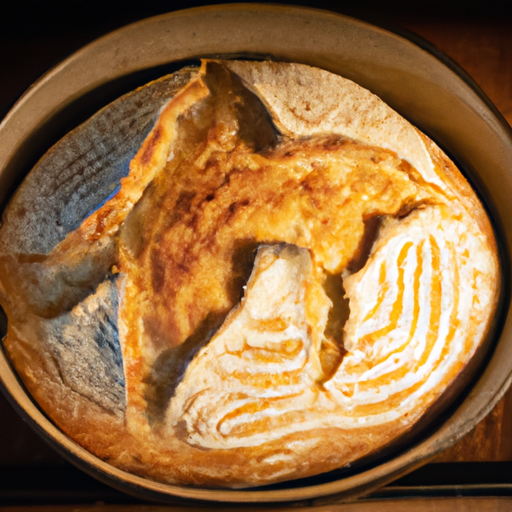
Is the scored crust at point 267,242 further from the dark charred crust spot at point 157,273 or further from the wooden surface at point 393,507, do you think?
the wooden surface at point 393,507

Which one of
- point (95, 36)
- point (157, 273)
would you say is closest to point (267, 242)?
point (157, 273)

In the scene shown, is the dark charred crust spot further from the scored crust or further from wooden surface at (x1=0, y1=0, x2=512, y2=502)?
wooden surface at (x1=0, y1=0, x2=512, y2=502)

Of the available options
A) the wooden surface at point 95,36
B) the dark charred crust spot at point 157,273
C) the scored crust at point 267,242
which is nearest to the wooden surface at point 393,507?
the wooden surface at point 95,36

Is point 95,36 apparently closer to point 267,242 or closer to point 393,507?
point 267,242

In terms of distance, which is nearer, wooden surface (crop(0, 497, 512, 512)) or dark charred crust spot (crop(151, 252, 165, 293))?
dark charred crust spot (crop(151, 252, 165, 293))

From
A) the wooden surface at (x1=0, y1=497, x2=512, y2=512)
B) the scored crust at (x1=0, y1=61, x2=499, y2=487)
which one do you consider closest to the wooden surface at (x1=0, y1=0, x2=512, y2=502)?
the wooden surface at (x1=0, y1=497, x2=512, y2=512)
